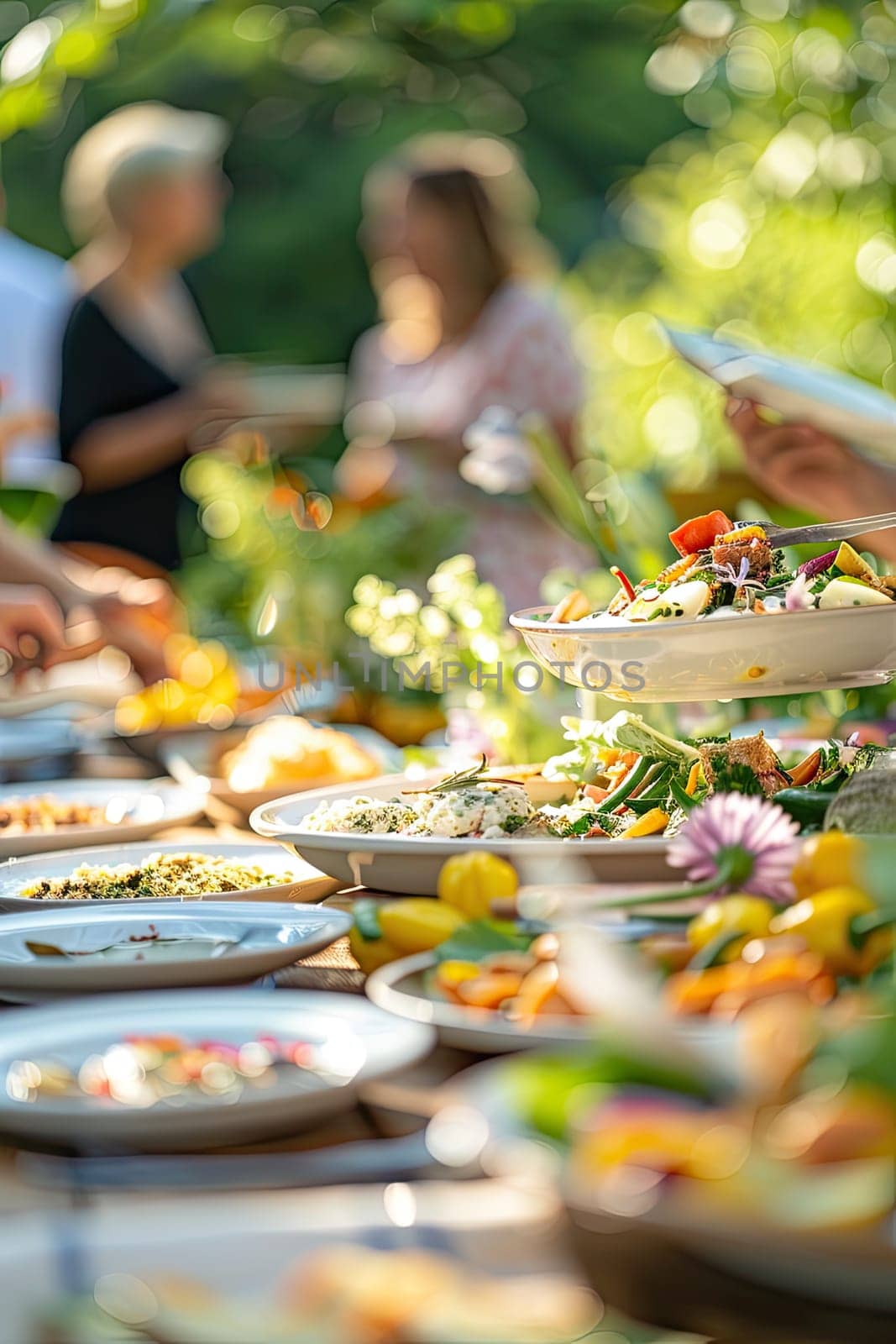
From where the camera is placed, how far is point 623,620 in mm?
972

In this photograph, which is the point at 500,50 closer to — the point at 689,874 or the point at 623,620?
the point at 623,620

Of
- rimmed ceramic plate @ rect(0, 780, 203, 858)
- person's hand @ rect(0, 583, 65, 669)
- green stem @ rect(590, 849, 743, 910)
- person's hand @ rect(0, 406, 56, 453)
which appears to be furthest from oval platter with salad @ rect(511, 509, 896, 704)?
person's hand @ rect(0, 406, 56, 453)

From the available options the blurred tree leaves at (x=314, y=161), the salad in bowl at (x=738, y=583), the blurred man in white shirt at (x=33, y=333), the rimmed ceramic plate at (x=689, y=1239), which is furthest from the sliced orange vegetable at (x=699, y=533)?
the blurred tree leaves at (x=314, y=161)

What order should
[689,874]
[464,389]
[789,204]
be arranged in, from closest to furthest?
1. [689,874]
2. [464,389]
3. [789,204]

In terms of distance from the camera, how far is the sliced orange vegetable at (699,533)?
1.02 m

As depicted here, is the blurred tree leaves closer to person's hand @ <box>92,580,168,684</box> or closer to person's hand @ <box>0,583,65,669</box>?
person's hand @ <box>92,580,168,684</box>

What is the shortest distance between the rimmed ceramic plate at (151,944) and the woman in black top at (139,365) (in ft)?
9.16

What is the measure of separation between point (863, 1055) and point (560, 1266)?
10 cm

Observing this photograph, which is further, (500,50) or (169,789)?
(500,50)

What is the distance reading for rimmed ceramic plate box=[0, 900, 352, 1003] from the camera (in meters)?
0.75

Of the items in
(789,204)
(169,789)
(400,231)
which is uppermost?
(169,789)

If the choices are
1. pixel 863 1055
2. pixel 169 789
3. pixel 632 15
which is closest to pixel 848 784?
pixel 863 1055

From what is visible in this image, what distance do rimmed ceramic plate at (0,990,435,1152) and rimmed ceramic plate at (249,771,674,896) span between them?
0.24 metres

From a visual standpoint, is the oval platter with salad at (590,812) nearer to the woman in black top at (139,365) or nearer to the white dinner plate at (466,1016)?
the white dinner plate at (466,1016)
